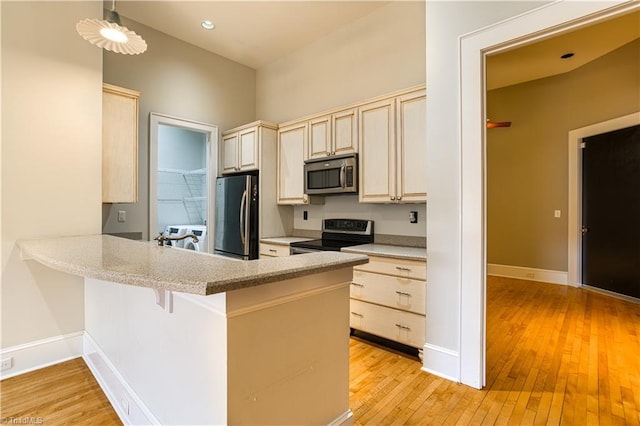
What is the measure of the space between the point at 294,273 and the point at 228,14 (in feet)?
11.0

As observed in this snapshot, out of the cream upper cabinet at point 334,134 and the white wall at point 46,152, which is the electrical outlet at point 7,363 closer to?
the white wall at point 46,152

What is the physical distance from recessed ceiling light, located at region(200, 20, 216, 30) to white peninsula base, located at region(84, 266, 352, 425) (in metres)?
3.10

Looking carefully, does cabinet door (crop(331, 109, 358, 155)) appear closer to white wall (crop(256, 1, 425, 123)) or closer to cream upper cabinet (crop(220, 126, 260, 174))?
white wall (crop(256, 1, 425, 123))

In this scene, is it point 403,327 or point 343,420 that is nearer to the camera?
point 343,420

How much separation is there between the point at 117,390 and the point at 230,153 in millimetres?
2982

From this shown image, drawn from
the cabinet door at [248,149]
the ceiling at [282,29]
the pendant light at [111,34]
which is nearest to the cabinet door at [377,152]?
the ceiling at [282,29]

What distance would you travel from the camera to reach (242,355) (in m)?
1.13

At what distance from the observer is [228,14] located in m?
3.37

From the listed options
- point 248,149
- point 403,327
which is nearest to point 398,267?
point 403,327

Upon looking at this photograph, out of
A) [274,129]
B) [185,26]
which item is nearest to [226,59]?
[185,26]

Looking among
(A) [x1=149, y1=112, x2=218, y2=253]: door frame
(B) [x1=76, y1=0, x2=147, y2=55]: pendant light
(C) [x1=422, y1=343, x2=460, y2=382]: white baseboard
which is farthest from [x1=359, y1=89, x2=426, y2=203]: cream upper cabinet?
(A) [x1=149, y1=112, x2=218, y2=253]: door frame

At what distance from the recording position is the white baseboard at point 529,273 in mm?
4844

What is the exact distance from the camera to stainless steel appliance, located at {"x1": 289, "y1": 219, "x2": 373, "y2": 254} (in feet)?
10.6

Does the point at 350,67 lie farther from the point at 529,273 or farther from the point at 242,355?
the point at 529,273
